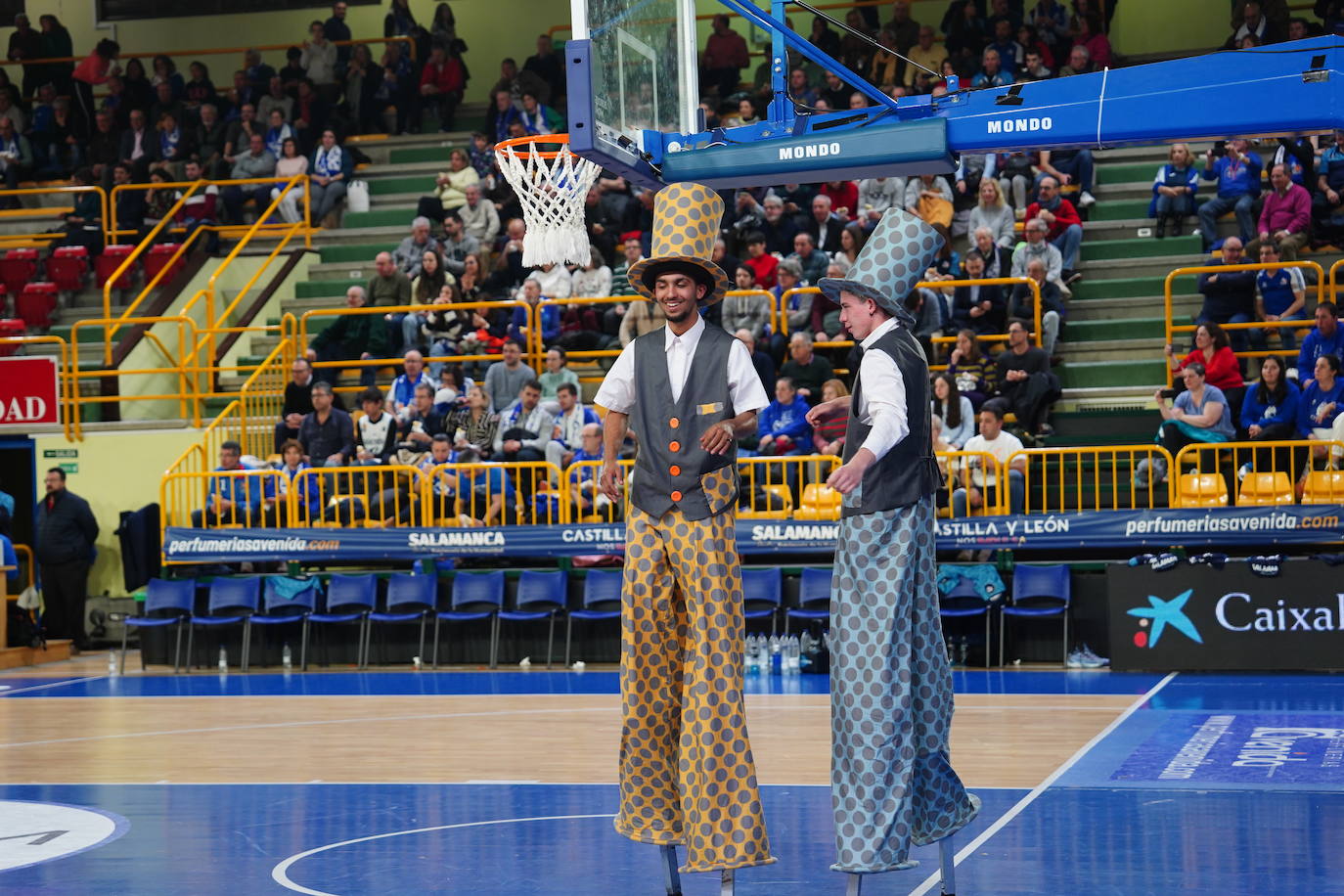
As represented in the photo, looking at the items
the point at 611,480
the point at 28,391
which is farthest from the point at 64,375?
the point at 611,480

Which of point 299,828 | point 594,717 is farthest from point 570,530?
point 299,828

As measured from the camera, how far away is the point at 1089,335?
1962 centimetres

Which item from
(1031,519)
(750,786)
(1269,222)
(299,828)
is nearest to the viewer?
(750,786)

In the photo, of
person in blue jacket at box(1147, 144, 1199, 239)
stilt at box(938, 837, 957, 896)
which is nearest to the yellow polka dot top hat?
stilt at box(938, 837, 957, 896)

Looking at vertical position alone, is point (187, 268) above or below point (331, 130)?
below

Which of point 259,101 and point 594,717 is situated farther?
point 259,101

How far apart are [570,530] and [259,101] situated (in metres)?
13.2

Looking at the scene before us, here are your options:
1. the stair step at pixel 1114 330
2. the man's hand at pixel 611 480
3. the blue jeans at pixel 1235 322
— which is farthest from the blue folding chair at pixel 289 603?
the man's hand at pixel 611 480

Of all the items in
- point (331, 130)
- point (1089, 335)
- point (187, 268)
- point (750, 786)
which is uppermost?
point (331, 130)

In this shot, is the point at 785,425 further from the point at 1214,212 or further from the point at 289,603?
the point at 1214,212

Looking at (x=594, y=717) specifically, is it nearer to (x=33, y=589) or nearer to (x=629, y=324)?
(x=629, y=324)

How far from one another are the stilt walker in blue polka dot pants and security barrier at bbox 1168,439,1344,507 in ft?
30.5

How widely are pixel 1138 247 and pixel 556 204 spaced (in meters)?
11.8

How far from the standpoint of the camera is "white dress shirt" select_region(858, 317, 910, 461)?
6.04 meters
